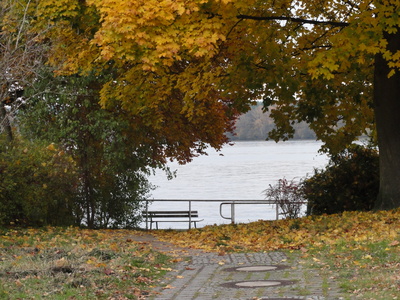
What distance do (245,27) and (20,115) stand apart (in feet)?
25.9

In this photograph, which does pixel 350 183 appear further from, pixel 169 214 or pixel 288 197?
pixel 169 214

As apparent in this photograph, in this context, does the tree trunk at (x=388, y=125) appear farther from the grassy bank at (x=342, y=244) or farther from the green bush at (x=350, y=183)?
the green bush at (x=350, y=183)

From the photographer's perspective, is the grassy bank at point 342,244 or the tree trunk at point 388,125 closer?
the grassy bank at point 342,244

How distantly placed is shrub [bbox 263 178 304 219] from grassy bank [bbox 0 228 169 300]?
9.96 meters

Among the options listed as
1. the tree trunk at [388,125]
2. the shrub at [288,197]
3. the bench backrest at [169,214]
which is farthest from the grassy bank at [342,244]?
the bench backrest at [169,214]

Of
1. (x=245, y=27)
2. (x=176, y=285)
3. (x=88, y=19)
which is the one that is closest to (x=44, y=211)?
(x=88, y=19)

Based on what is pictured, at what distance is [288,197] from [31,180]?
867cm

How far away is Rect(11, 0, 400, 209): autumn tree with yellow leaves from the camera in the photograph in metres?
13.9

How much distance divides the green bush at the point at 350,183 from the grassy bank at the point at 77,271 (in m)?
8.22

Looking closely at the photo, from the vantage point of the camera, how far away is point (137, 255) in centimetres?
1147

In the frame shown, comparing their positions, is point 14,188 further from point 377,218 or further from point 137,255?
point 377,218

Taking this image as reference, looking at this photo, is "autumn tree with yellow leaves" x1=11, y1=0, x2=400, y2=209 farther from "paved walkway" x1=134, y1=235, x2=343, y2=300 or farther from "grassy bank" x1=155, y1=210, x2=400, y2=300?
"paved walkway" x1=134, y1=235, x2=343, y2=300

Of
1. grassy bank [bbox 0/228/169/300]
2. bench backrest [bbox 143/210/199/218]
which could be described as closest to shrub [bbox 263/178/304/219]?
bench backrest [bbox 143/210/199/218]

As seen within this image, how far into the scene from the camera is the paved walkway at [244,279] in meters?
8.24
